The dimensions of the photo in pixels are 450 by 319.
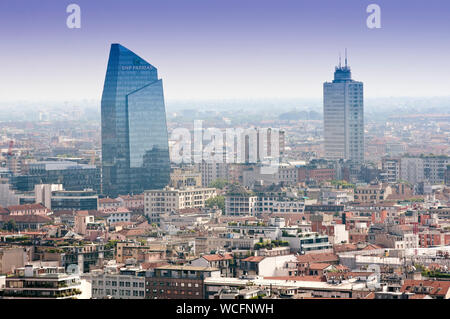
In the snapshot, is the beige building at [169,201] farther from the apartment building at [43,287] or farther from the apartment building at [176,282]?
the apartment building at [43,287]

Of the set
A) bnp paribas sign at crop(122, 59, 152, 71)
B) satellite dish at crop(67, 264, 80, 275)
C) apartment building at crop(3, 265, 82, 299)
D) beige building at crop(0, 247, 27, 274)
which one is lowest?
satellite dish at crop(67, 264, 80, 275)

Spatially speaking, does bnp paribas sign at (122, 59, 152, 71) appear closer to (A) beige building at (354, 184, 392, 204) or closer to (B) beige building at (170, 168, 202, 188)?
(B) beige building at (170, 168, 202, 188)


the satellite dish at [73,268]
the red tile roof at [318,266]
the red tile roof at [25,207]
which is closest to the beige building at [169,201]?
the red tile roof at [25,207]

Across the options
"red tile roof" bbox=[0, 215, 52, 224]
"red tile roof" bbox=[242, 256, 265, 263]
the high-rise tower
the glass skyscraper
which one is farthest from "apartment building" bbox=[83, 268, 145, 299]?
the high-rise tower

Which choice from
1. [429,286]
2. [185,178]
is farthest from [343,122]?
[429,286]
